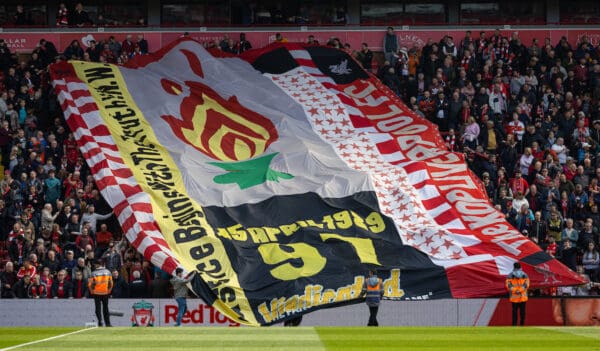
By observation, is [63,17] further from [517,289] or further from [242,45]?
[517,289]

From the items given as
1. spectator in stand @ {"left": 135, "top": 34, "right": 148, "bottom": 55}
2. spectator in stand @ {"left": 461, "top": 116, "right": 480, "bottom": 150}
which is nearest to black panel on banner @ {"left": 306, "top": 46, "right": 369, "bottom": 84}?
spectator in stand @ {"left": 461, "top": 116, "right": 480, "bottom": 150}

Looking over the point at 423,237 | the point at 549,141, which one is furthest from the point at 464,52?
the point at 423,237

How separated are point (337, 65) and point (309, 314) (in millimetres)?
11773

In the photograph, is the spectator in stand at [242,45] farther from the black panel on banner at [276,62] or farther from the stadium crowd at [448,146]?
the black panel on banner at [276,62]

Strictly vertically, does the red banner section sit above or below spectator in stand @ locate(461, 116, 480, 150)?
above

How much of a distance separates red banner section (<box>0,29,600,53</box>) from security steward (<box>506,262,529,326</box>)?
16.5 m

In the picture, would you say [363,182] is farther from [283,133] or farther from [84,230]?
[84,230]

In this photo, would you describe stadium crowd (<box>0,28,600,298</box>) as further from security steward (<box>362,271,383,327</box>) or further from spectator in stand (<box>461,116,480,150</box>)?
security steward (<box>362,271,383,327</box>)

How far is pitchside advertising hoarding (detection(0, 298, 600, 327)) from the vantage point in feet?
90.0

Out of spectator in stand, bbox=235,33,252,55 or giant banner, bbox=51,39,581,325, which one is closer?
giant banner, bbox=51,39,581,325

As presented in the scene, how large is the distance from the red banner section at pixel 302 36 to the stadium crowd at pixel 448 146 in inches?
56.2

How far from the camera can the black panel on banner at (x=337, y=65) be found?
3684 cm

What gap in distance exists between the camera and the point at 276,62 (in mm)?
37344

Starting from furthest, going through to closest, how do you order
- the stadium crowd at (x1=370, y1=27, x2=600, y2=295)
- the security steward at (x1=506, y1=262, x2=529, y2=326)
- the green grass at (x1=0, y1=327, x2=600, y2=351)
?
1. the stadium crowd at (x1=370, y1=27, x2=600, y2=295)
2. the security steward at (x1=506, y1=262, x2=529, y2=326)
3. the green grass at (x1=0, y1=327, x2=600, y2=351)
